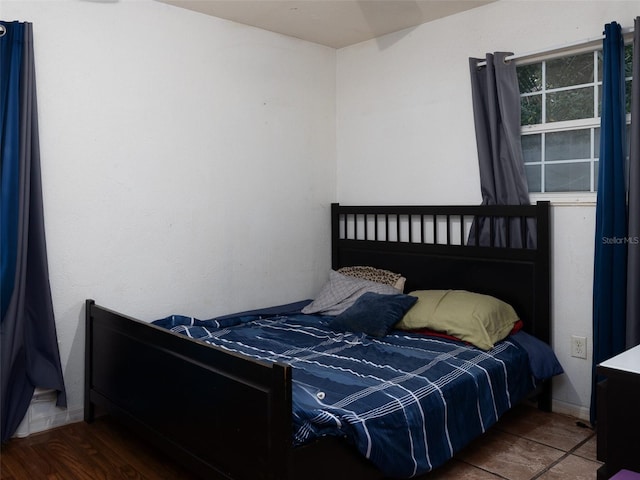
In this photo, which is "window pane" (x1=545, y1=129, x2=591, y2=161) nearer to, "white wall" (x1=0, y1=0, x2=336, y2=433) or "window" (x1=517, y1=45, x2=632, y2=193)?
"window" (x1=517, y1=45, x2=632, y2=193)

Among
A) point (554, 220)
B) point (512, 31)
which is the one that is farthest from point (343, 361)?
point (512, 31)

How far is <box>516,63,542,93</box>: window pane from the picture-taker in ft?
10.1

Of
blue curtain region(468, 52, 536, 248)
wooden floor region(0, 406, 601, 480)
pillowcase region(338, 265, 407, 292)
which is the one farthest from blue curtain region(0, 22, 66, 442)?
blue curtain region(468, 52, 536, 248)

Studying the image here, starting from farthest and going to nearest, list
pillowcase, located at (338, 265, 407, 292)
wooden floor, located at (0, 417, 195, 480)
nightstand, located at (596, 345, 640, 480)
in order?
pillowcase, located at (338, 265, 407, 292) → wooden floor, located at (0, 417, 195, 480) → nightstand, located at (596, 345, 640, 480)

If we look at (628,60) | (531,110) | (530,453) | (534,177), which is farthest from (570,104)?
(530,453)

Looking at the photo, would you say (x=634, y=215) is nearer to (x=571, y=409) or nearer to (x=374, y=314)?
(x=571, y=409)

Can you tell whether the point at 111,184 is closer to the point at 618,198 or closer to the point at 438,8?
the point at 438,8

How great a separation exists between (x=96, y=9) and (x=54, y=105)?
1.86 feet

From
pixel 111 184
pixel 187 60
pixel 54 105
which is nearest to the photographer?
pixel 54 105

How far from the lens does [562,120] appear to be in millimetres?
2988

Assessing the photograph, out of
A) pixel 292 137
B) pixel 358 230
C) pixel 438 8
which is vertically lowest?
pixel 358 230

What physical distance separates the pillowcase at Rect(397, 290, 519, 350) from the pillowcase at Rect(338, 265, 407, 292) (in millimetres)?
379

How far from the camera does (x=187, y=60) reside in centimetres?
318

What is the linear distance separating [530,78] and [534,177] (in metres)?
0.57
